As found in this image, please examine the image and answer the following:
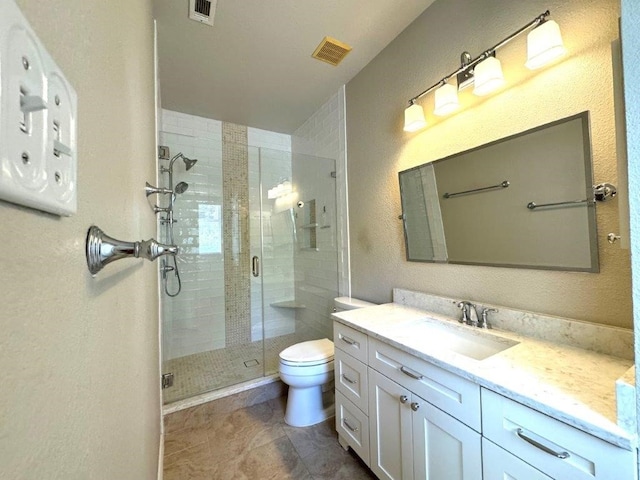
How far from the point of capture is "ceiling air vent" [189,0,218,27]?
1.53m

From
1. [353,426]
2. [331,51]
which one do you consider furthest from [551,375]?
[331,51]

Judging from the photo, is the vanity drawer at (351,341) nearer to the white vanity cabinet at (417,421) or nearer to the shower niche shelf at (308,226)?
the white vanity cabinet at (417,421)

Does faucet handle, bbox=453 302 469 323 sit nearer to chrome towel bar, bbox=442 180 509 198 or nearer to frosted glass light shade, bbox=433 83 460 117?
chrome towel bar, bbox=442 180 509 198

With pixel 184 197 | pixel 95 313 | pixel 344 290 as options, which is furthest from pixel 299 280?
pixel 95 313

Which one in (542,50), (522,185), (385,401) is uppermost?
(542,50)

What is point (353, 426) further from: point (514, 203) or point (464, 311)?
point (514, 203)

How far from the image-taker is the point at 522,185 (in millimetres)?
1218

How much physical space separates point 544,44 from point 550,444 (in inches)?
54.3

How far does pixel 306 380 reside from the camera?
→ 5.91 ft

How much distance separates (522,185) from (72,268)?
1522 millimetres

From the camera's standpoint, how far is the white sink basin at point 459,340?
46.2 inches

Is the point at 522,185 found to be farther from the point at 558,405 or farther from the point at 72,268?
the point at 72,268

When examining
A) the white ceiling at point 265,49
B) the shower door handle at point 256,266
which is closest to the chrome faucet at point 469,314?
the white ceiling at point 265,49

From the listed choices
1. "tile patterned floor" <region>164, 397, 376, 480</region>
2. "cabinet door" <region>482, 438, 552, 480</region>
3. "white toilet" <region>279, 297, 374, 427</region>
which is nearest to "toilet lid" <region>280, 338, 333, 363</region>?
"white toilet" <region>279, 297, 374, 427</region>
